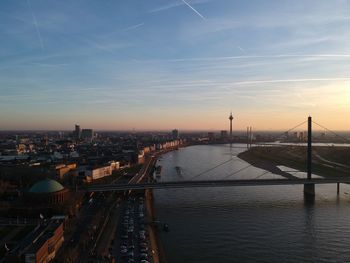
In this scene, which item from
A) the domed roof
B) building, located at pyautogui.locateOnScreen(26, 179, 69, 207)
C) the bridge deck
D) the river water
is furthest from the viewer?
the bridge deck

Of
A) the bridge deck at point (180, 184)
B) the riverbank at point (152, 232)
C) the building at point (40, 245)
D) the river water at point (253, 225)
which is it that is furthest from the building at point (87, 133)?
the building at point (40, 245)

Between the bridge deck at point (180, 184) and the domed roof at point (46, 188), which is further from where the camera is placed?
the bridge deck at point (180, 184)

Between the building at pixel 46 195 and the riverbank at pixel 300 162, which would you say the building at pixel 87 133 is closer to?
the riverbank at pixel 300 162

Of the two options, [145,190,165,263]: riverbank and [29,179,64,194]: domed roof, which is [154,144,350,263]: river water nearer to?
[145,190,165,263]: riverbank

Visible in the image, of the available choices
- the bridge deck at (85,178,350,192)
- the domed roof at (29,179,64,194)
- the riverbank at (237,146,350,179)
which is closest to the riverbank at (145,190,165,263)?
the bridge deck at (85,178,350,192)

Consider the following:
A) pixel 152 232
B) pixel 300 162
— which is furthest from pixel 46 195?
pixel 300 162

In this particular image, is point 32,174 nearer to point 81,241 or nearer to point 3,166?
point 3,166

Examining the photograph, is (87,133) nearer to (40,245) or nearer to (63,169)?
(63,169)
